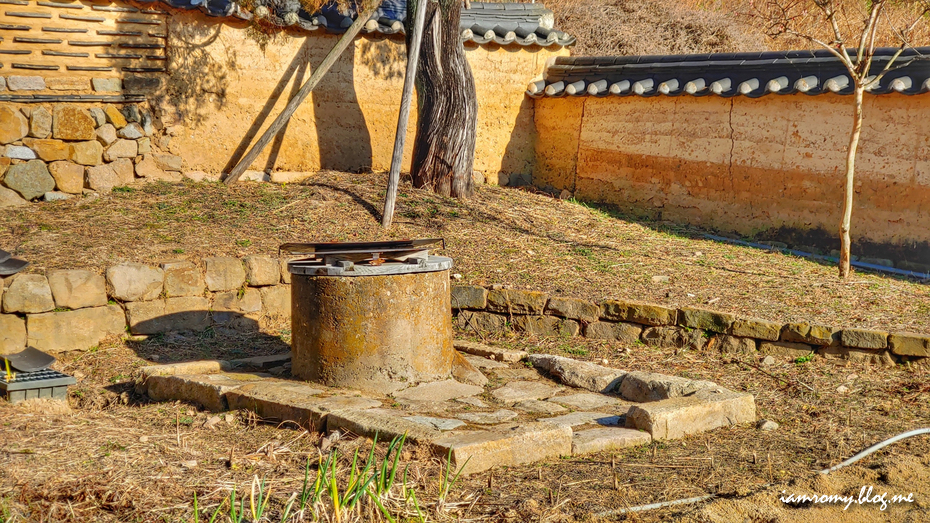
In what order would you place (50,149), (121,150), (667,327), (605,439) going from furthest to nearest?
(121,150)
(50,149)
(667,327)
(605,439)

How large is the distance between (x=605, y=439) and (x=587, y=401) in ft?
3.27

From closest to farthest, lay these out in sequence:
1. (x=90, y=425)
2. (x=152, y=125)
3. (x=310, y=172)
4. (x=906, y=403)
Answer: (x=90, y=425) < (x=906, y=403) < (x=152, y=125) < (x=310, y=172)

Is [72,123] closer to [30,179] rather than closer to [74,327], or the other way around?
[30,179]

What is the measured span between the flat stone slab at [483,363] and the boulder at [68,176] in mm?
4711

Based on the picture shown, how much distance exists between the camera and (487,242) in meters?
8.17

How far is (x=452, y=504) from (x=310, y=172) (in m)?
7.28

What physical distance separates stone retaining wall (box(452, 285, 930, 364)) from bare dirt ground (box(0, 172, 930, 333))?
0.19m

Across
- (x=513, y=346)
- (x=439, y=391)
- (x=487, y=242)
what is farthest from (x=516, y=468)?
(x=487, y=242)

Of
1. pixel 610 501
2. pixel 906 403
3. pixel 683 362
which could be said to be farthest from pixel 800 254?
pixel 610 501

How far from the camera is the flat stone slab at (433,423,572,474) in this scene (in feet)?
12.3

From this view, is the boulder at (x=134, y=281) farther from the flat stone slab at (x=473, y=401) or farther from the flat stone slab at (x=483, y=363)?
the flat stone slab at (x=473, y=401)

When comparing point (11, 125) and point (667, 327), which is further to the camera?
point (11, 125)

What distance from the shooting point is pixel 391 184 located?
8.39 m

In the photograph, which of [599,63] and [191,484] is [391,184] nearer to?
[599,63]
